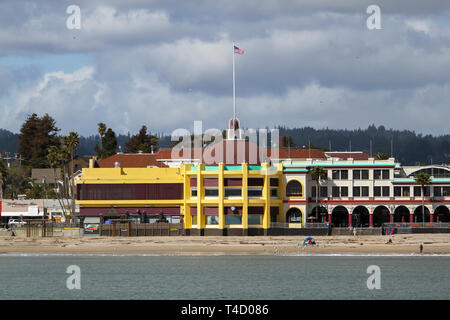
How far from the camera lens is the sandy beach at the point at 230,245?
4080 inches

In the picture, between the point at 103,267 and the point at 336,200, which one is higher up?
the point at 336,200

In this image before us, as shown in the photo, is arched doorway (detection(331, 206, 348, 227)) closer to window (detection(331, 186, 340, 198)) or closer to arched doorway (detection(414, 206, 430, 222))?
window (detection(331, 186, 340, 198))

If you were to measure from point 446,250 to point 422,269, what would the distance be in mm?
8457

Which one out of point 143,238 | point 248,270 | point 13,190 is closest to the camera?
point 248,270

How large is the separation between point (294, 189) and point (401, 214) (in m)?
16.8

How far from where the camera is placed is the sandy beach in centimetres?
10362

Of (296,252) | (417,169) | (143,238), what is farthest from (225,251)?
(417,169)

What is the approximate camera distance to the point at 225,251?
103312 mm

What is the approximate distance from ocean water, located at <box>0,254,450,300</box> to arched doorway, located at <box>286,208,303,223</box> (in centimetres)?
1074

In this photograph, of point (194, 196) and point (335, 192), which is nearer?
point (194, 196)

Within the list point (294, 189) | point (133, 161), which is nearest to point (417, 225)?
point (294, 189)

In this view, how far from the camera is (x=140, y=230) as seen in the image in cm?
11944

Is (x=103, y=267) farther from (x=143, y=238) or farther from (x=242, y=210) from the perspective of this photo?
(x=242, y=210)

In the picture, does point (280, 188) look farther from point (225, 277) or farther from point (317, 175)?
point (225, 277)
